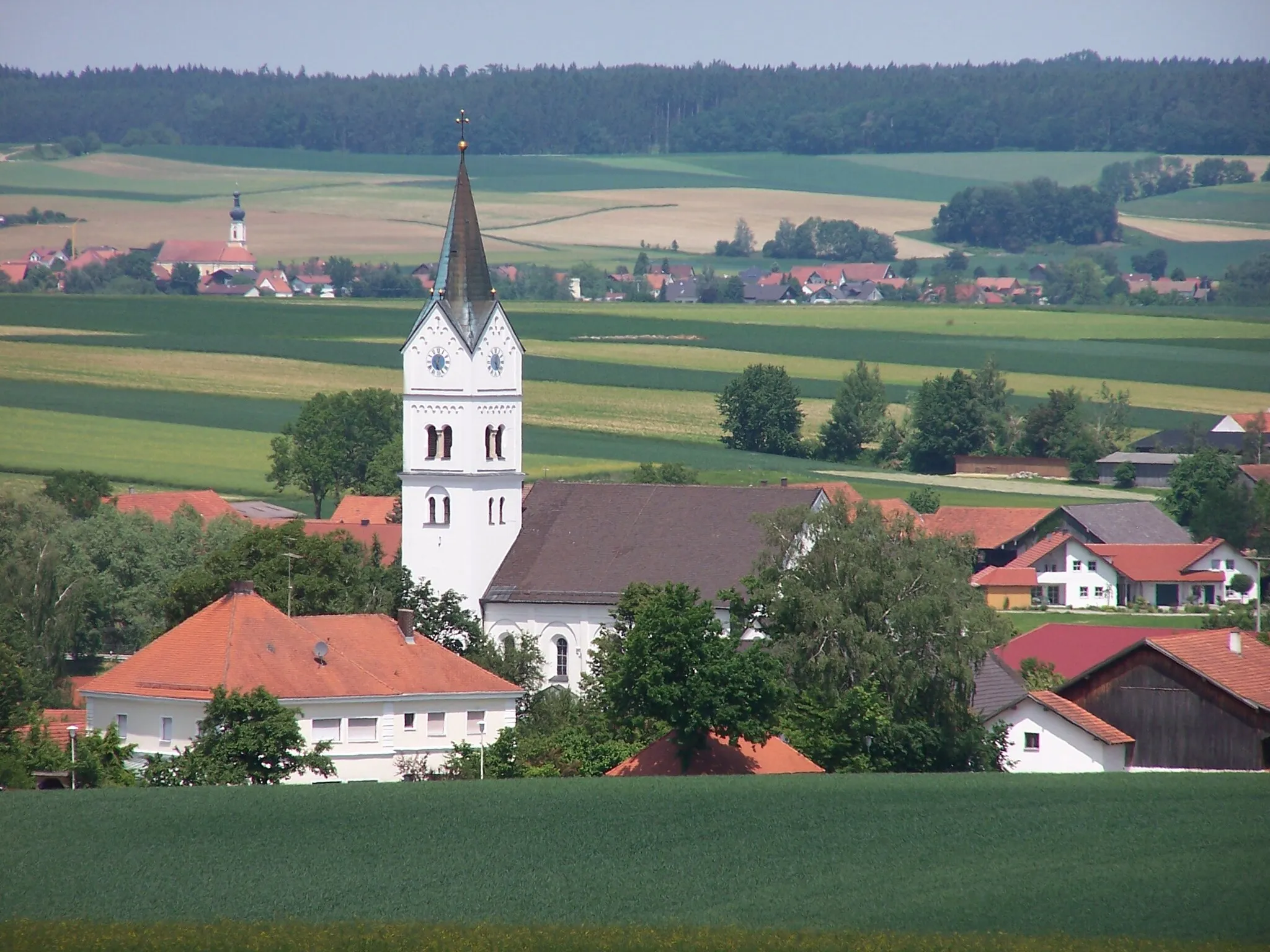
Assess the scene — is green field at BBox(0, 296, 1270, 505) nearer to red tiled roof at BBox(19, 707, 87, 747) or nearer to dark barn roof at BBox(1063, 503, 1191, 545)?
dark barn roof at BBox(1063, 503, 1191, 545)

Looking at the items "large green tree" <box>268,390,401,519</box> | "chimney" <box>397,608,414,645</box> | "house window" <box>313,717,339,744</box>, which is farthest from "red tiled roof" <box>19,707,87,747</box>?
"large green tree" <box>268,390,401,519</box>

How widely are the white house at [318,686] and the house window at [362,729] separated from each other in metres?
0.03

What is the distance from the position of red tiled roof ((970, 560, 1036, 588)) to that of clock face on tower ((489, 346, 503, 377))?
30.4 m

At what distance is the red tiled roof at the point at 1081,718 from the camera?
52844mm

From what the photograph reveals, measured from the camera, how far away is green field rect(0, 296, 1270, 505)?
385ft

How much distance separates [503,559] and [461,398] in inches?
194

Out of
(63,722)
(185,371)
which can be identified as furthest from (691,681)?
(185,371)

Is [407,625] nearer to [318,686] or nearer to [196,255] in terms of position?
[318,686]

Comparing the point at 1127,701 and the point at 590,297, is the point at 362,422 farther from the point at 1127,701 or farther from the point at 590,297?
the point at 590,297

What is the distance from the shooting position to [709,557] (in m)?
66.9

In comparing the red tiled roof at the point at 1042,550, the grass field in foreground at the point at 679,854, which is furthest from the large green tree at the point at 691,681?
the red tiled roof at the point at 1042,550

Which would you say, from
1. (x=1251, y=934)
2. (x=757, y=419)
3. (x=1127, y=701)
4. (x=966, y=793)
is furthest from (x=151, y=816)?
(x=757, y=419)

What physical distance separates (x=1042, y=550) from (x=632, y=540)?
32.4 metres

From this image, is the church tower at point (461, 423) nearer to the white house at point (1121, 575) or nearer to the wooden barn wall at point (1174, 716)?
the wooden barn wall at point (1174, 716)
